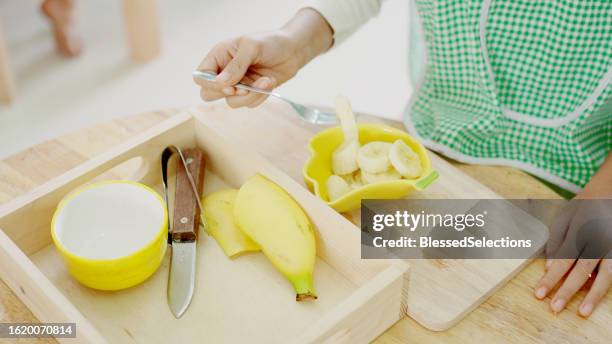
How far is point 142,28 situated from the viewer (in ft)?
7.32

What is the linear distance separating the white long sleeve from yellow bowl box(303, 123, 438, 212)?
20 cm

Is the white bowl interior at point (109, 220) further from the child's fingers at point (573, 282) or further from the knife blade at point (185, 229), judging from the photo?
the child's fingers at point (573, 282)

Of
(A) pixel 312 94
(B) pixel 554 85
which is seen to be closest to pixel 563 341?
(B) pixel 554 85

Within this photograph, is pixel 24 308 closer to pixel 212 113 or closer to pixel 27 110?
pixel 212 113

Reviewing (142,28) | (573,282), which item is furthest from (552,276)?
(142,28)

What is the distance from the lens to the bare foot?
2.23 metres

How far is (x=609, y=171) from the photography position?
2.99 feet

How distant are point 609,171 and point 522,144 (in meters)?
0.15

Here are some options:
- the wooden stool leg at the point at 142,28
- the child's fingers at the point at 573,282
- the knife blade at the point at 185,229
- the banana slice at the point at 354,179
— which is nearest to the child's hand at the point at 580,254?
the child's fingers at the point at 573,282

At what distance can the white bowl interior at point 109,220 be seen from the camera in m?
0.79

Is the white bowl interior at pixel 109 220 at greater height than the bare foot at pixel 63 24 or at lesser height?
greater

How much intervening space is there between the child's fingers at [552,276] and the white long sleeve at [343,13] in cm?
46

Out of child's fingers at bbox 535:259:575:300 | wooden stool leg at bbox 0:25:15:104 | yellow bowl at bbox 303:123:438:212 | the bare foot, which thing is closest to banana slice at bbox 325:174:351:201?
yellow bowl at bbox 303:123:438:212

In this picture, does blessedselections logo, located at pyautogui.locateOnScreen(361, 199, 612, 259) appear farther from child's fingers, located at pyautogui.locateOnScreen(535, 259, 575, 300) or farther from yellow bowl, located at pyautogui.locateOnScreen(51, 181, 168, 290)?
yellow bowl, located at pyautogui.locateOnScreen(51, 181, 168, 290)
